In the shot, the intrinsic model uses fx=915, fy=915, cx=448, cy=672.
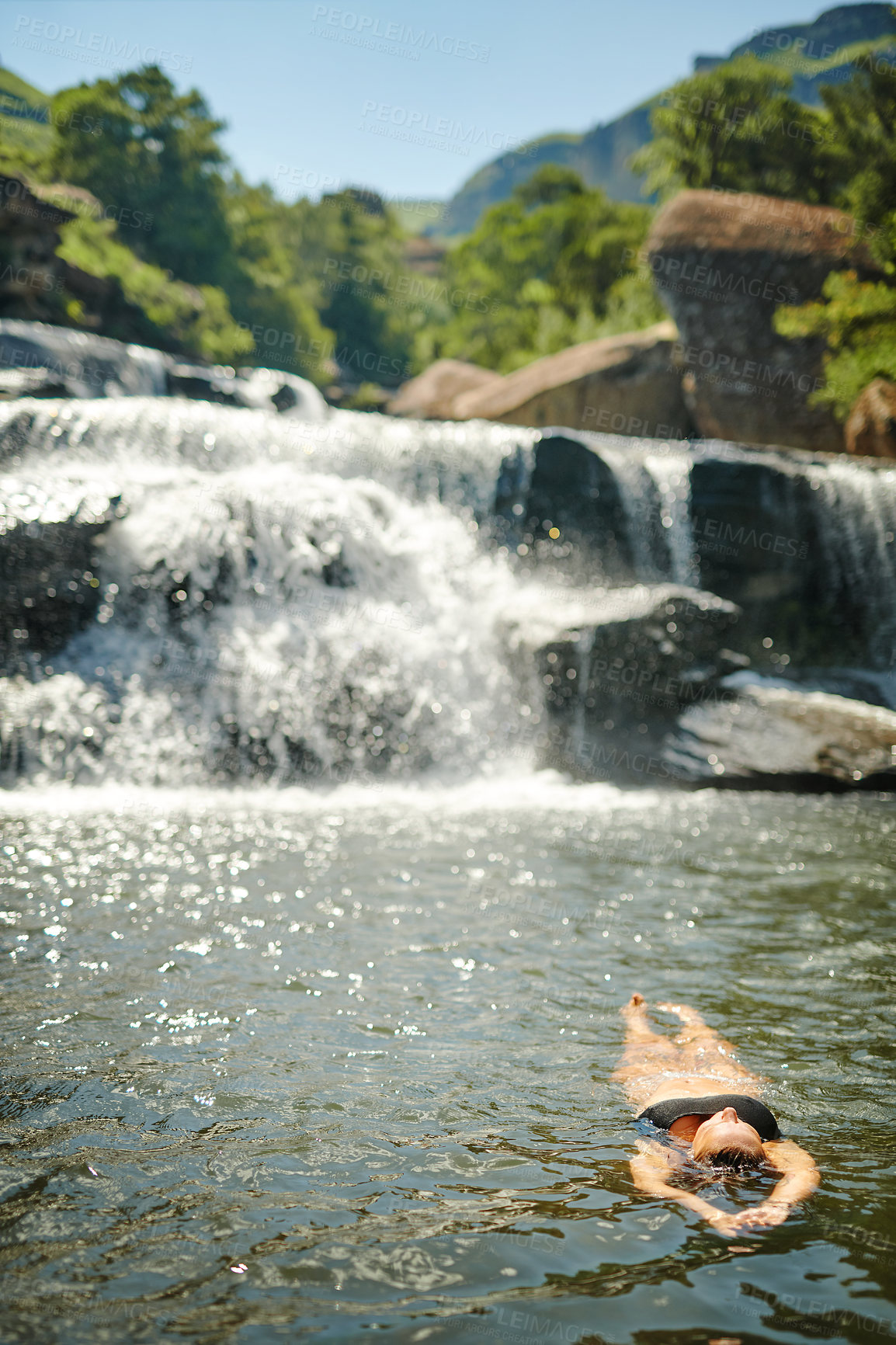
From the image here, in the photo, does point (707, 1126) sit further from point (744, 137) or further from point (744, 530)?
point (744, 137)

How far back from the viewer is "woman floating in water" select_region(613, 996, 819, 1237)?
10.3 feet

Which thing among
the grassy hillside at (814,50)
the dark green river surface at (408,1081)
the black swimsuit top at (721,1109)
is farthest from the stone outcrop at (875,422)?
the black swimsuit top at (721,1109)

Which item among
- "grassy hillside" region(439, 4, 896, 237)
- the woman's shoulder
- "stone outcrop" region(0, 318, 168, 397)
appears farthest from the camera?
"grassy hillside" region(439, 4, 896, 237)

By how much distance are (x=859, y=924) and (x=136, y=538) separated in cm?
928

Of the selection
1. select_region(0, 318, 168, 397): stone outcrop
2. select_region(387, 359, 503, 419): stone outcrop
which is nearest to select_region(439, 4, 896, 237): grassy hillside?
select_region(387, 359, 503, 419): stone outcrop

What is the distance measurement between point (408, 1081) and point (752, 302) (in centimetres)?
1959

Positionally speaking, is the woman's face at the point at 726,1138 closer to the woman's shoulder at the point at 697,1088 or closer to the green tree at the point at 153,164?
the woman's shoulder at the point at 697,1088

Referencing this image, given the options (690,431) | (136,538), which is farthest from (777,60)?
(136,538)

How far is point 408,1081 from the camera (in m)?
4.02

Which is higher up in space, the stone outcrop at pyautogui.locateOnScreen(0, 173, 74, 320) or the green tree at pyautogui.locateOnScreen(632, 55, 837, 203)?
the green tree at pyautogui.locateOnScreen(632, 55, 837, 203)

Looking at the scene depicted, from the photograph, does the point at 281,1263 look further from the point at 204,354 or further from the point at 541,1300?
the point at 204,354

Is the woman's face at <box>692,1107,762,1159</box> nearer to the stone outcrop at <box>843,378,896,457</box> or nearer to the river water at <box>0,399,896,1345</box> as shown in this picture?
the river water at <box>0,399,896,1345</box>

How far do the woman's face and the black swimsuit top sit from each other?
0.09 meters

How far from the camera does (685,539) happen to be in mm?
15297
